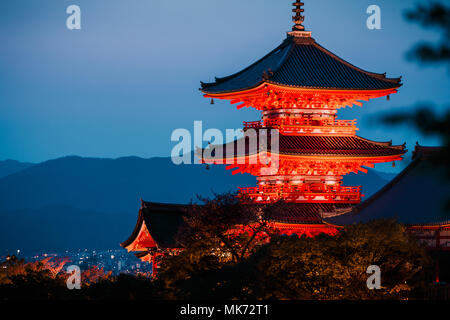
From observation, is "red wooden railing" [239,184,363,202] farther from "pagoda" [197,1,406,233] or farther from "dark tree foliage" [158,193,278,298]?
"dark tree foliage" [158,193,278,298]

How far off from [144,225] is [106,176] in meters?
160

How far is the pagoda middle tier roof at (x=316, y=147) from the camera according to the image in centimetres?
3309

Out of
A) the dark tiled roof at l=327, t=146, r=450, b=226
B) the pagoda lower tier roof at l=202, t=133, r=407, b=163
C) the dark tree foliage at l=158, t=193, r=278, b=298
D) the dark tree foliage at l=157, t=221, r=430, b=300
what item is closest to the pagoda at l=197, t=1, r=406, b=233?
the pagoda lower tier roof at l=202, t=133, r=407, b=163

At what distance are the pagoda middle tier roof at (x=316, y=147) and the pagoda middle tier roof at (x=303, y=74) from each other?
7.99 ft

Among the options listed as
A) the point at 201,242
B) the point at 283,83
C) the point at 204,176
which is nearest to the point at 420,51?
the point at 201,242

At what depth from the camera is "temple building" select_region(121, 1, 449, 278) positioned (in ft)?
109

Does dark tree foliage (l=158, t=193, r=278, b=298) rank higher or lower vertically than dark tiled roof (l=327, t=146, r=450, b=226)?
lower

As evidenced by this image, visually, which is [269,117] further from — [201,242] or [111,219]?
[111,219]

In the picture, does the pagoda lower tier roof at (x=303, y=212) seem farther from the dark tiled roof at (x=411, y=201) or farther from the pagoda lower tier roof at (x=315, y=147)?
the dark tiled roof at (x=411, y=201)

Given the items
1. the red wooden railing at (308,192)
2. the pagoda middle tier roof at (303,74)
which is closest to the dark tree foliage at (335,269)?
the red wooden railing at (308,192)

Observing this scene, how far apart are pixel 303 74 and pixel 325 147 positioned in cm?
371

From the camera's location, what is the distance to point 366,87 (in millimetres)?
34844

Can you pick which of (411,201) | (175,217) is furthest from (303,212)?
(411,201)

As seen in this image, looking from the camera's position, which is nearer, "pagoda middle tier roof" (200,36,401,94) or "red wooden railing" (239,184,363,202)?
"red wooden railing" (239,184,363,202)
